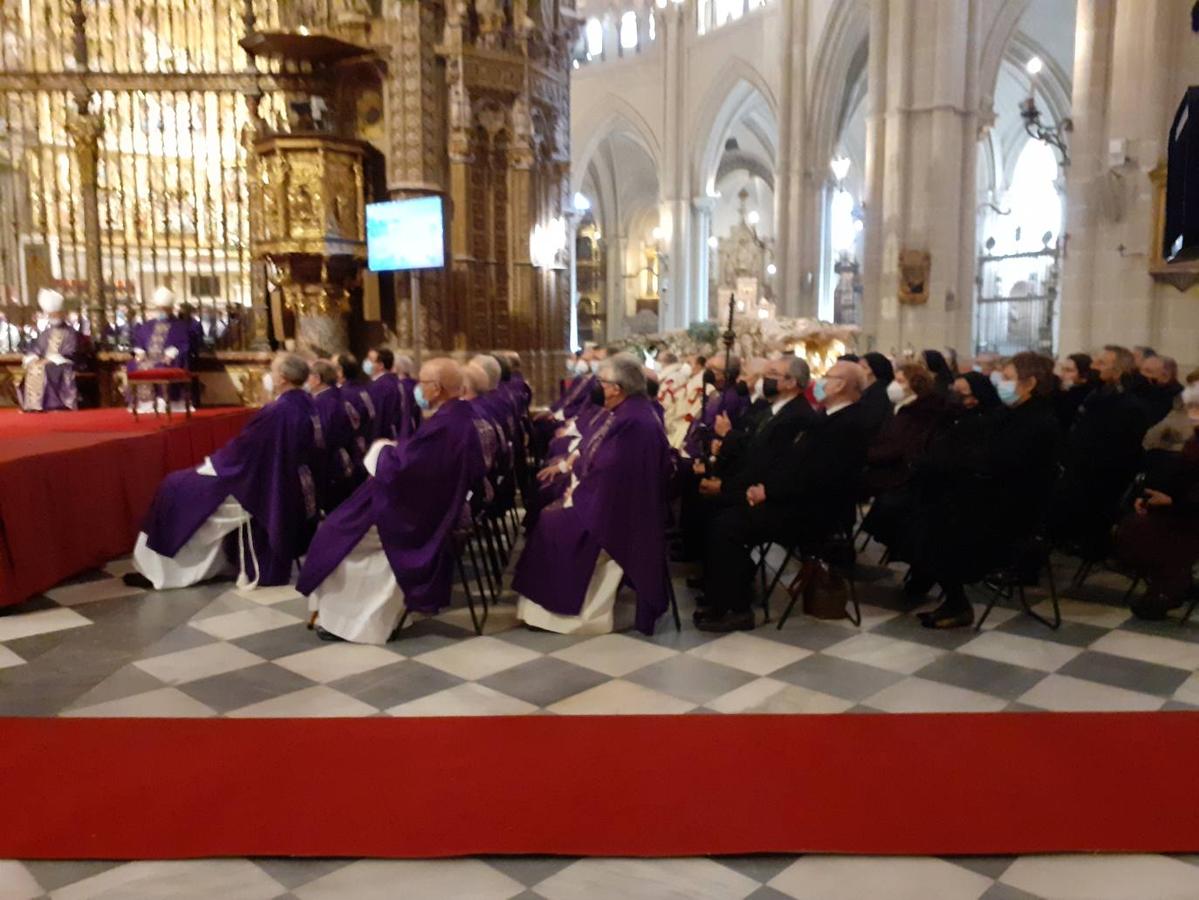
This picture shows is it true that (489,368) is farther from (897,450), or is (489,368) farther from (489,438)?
(897,450)

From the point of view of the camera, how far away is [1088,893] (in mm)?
2865

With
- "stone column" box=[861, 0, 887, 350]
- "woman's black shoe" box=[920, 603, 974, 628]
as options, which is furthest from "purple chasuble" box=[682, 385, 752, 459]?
"stone column" box=[861, 0, 887, 350]

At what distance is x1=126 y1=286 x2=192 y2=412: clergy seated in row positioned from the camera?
9.97 m

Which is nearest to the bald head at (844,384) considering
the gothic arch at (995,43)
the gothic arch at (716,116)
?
the gothic arch at (995,43)

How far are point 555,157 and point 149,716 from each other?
35.3 feet

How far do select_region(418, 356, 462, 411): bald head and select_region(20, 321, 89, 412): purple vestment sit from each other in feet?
21.9

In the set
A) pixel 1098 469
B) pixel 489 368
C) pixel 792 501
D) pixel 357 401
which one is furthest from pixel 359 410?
pixel 1098 469

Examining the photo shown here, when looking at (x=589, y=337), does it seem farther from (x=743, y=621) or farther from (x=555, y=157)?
(x=743, y=621)

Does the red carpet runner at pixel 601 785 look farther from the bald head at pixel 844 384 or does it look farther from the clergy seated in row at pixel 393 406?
the clergy seated in row at pixel 393 406

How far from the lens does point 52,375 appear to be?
1014 cm

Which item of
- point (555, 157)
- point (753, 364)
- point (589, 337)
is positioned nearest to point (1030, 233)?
point (589, 337)

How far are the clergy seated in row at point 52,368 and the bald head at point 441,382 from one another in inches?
261

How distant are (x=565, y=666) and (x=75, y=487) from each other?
12.6 ft

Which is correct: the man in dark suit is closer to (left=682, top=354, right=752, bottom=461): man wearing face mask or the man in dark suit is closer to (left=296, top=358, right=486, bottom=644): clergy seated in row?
(left=682, top=354, right=752, bottom=461): man wearing face mask
